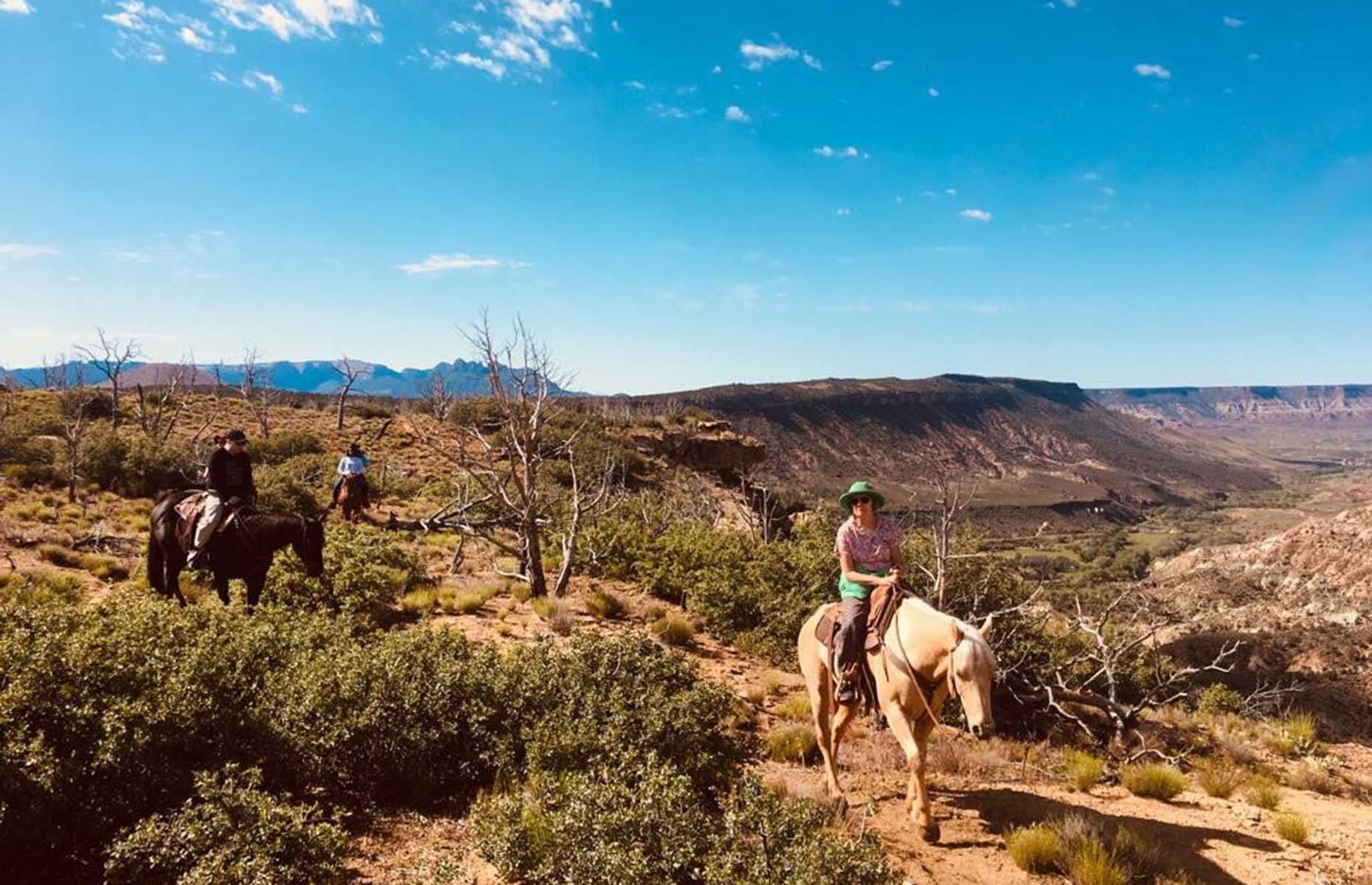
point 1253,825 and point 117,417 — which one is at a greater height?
point 117,417

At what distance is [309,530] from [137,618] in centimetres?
366

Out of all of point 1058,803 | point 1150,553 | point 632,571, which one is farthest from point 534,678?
point 1150,553

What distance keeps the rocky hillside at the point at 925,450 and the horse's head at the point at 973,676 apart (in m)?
70.6

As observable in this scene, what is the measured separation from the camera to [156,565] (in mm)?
9438

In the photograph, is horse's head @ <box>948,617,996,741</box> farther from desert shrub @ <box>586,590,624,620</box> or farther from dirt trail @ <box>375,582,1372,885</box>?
desert shrub @ <box>586,590,624,620</box>

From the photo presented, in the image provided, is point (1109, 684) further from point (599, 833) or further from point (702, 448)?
point (702, 448)

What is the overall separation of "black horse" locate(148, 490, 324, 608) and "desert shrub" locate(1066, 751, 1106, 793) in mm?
10124

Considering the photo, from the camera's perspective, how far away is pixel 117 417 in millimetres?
41656

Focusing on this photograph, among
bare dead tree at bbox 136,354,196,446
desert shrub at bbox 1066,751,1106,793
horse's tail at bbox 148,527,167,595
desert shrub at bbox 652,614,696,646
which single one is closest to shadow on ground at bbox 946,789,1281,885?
desert shrub at bbox 1066,751,1106,793

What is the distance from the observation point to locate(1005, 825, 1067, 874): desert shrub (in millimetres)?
5293

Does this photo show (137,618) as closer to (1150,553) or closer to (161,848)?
(161,848)

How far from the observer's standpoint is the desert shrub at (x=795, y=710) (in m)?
8.74

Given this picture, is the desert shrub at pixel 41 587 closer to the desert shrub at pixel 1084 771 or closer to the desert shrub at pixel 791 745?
the desert shrub at pixel 791 745

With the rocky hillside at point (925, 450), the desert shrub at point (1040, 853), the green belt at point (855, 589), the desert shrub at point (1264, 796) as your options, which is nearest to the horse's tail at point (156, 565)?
the green belt at point (855, 589)
